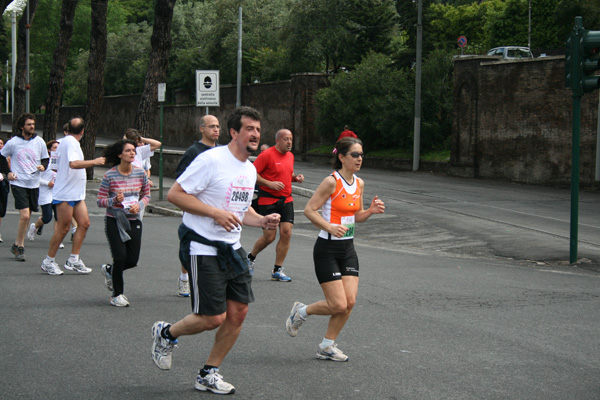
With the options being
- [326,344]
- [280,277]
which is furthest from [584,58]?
[326,344]

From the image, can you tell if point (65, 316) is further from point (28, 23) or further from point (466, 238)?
point (28, 23)

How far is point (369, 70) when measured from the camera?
35.6 metres

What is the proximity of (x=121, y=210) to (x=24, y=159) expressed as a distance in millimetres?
4540

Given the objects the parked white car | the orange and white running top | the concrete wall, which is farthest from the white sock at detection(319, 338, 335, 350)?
the parked white car

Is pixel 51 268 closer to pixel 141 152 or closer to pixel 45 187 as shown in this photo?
pixel 141 152

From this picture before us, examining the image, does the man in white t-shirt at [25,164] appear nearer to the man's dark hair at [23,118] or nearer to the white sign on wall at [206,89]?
the man's dark hair at [23,118]

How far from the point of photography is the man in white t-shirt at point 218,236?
203 inches

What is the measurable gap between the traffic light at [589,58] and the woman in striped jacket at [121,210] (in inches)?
261

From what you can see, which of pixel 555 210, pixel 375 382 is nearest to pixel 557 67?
pixel 555 210

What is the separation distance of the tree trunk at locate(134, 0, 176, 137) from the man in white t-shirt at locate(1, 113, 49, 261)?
36.8 ft

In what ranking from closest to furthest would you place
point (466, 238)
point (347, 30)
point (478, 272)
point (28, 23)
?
point (478, 272) → point (466, 238) → point (28, 23) → point (347, 30)

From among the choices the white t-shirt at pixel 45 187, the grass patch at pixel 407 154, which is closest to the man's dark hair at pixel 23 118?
the white t-shirt at pixel 45 187

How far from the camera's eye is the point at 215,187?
522cm

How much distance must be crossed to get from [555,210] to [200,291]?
1581 centimetres
